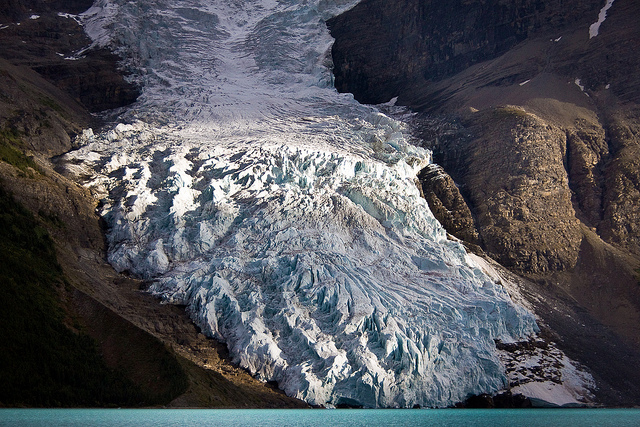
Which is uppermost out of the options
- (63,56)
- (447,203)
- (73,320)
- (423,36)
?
(423,36)

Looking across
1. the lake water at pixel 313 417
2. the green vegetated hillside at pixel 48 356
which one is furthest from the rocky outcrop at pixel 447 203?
the green vegetated hillside at pixel 48 356

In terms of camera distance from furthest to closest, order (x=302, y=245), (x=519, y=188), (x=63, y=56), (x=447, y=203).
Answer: (x=63, y=56) < (x=447, y=203) < (x=519, y=188) < (x=302, y=245)

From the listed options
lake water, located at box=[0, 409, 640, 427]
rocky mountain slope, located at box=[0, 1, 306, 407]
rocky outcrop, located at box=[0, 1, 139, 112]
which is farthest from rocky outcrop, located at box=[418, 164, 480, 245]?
rocky outcrop, located at box=[0, 1, 139, 112]

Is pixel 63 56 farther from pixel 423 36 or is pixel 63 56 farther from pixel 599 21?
pixel 599 21

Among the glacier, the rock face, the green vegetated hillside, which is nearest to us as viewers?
the green vegetated hillside

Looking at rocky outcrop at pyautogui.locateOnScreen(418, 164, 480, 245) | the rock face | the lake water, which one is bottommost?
the lake water

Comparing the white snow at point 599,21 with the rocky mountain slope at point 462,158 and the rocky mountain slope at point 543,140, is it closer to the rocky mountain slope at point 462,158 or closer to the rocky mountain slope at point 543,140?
the rocky mountain slope at point 543,140

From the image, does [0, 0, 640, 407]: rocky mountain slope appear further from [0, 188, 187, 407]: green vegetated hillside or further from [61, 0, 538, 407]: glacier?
[61, 0, 538, 407]: glacier

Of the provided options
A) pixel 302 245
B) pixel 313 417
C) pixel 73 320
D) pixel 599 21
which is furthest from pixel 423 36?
pixel 73 320
